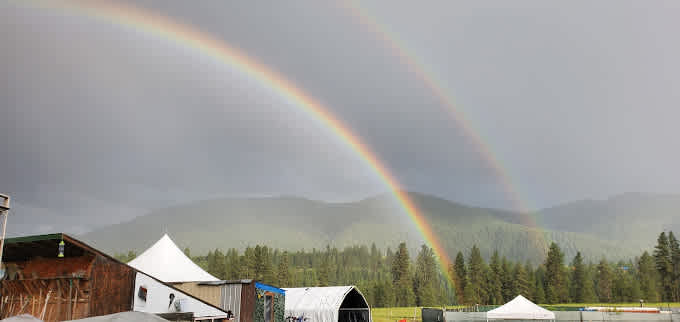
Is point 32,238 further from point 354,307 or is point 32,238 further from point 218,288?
point 354,307

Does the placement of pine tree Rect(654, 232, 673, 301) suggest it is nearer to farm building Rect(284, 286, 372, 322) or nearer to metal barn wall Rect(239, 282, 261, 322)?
farm building Rect(284, 286, 372, 322)

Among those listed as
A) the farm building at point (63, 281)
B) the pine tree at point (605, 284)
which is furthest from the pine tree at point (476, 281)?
the farm building at point (63, 281)

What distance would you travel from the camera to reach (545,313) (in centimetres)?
3281

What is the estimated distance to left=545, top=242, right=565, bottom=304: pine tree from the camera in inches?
3770

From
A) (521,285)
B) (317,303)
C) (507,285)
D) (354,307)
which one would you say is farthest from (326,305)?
(507,285)

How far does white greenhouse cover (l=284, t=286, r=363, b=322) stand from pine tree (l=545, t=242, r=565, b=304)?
248ft

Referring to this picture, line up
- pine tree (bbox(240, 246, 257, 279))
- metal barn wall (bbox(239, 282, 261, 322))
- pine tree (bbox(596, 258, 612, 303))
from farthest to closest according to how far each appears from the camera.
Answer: pine tree (bbox(596, 258, 612, 303)), pine tree (bbox(240, 246, 257, 279)), metal barn wall (bbox(239, 282, 261, 322))

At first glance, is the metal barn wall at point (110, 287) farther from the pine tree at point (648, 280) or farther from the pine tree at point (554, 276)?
the pine tree at point (648, 280)

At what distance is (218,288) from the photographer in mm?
22297

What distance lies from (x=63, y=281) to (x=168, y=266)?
1425cm

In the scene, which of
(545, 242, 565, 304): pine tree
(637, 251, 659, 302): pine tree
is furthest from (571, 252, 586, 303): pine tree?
(637, 251, 659, 302): pine tree

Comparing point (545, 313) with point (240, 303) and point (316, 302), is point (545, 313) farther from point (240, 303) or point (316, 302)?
point (240, 303)

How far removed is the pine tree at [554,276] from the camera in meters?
95.8

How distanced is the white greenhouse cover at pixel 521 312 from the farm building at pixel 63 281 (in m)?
26.0
